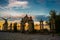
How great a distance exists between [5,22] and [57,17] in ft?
6.16

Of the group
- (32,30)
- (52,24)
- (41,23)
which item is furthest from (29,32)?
(52,24)

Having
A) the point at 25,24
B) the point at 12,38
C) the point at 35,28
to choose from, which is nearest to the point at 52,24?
the point at 35,28

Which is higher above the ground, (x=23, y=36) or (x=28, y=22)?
(x=28, y=22)

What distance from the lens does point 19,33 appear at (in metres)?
4.82

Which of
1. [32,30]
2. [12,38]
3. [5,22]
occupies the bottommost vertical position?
[12,38]

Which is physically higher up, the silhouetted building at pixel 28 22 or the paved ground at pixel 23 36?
the silhouetted building at pixel 28 22

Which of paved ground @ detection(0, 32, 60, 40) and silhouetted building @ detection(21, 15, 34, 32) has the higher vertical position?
silhouetted building @ detection(21, 15, 34, 32)

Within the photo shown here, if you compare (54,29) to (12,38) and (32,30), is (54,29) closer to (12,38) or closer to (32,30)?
(32,30)

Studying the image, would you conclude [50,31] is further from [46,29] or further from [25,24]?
[25,24]

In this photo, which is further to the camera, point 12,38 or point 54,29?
point 12,38

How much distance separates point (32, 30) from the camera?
477cm

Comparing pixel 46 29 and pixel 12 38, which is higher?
pixel 46 29

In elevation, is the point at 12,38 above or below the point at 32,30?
below

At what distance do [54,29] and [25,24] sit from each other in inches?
42.2
